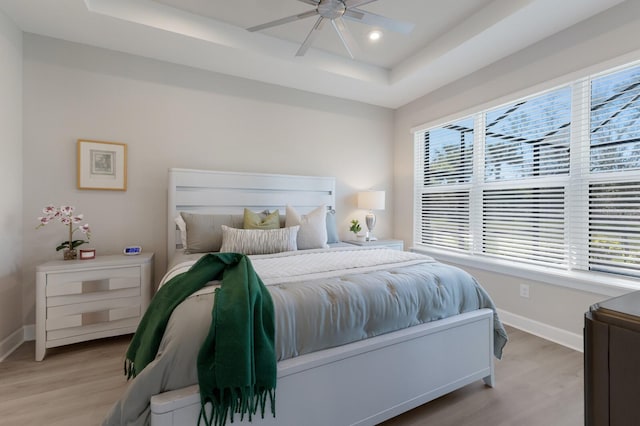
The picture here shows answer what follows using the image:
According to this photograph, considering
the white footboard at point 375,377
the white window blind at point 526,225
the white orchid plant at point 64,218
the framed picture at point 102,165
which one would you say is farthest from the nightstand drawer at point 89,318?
the white window blind at point 526,225

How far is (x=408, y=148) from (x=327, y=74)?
5.29 feet

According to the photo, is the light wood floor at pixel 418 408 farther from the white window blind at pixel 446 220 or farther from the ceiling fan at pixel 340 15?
the ceiling fan at pixel 340 15

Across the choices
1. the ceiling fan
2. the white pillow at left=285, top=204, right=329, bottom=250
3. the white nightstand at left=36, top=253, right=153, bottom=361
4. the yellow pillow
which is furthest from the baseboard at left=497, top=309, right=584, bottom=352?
the white nightstand at left=36, top=253, right=153, bottom=361

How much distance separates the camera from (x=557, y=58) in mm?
2588

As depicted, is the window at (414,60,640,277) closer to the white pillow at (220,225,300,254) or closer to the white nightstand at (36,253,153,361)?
the white pillow at (220,225,300,254)

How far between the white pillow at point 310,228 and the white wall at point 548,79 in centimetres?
183

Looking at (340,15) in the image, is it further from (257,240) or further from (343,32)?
(257,240)

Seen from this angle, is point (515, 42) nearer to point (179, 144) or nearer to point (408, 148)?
point (408, 148)

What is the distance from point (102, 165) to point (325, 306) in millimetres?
2597

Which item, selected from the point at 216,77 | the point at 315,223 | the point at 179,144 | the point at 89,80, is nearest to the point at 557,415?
the point at 315,223

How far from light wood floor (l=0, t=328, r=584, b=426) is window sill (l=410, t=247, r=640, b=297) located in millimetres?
541

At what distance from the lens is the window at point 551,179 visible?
2.24m

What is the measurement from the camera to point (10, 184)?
93.0 inches

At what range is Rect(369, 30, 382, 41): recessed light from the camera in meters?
2.83
